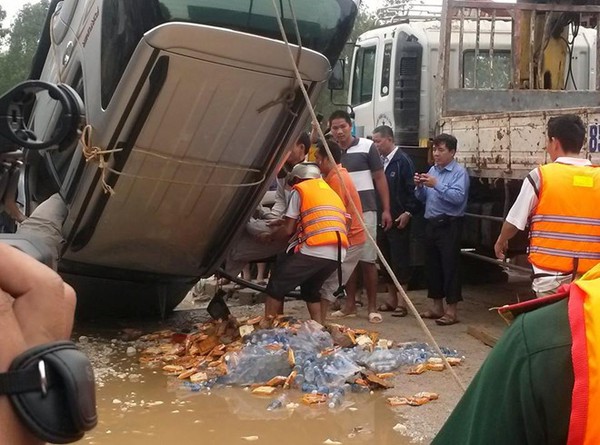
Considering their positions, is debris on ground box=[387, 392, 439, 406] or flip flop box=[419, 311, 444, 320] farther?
flip flop box=[419, 311, 444, 320]

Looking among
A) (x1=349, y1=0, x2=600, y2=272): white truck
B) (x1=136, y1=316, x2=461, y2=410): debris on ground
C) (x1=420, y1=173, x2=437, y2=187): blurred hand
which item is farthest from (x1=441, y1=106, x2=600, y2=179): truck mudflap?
(x1=136, y1=316, x2=461, y2=410): debris on ground

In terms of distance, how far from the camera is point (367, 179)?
7.73 meters

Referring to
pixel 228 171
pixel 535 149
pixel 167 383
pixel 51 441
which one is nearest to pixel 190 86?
pixel 228 171

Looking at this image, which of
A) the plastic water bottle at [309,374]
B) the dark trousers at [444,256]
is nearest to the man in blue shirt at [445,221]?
the dark trousers at [444,256]

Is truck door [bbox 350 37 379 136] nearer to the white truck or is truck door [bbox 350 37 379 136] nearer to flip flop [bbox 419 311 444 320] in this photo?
the white truck

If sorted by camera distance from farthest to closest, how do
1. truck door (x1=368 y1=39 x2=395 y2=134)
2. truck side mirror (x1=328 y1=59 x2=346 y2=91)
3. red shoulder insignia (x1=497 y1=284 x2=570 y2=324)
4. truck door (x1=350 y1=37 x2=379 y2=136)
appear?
1. truck door (x1=350 y1=37 x2=379 y2=136)
2. truck door (x1=368 y1=39 x2=395 y2=134)
3. truck side mirror (x1=328 y1=59 x2=346 y2=91)
4. red shoulder insignia (x1=497 y1=284 x2=570 y2=324)

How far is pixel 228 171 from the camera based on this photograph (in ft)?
20.5

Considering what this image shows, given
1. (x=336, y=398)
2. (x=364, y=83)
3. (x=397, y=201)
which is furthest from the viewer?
(x=364, y=83)

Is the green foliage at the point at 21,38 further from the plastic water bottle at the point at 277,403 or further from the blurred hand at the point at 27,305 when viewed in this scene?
the blurred hand at the point at 27,305

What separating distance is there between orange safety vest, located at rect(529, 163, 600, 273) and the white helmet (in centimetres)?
201

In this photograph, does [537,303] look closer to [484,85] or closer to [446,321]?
[446,321]

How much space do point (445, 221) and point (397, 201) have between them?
74cm

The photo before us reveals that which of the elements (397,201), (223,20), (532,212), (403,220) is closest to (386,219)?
(403,220)

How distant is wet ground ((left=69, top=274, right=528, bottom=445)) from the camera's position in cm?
477
